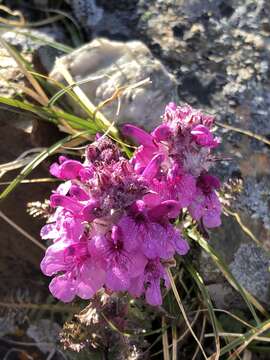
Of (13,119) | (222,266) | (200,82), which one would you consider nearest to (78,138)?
(13,119)

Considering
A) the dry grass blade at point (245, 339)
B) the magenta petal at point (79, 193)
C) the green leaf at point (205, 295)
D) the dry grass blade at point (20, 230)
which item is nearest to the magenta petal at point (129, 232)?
the magenta petal at point (79, 193)

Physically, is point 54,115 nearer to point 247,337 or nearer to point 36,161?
point 36,161

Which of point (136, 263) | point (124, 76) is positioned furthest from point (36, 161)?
point (136, 263)

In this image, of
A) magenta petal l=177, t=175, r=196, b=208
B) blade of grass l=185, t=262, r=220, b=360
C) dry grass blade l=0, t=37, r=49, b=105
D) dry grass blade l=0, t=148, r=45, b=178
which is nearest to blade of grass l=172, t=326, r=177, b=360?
blade of grass l=185, t=262, r=220, b=360

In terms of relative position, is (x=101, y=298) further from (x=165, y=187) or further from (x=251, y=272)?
(x=251, y=272)

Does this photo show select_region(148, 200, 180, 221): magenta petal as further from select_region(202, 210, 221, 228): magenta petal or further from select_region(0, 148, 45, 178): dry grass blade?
select_region(0, 148, 45, 178): dry grass blade

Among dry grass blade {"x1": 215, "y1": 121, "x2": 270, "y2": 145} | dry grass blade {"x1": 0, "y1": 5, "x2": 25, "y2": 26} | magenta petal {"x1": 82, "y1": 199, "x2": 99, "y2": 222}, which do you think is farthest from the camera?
dry grass blade {"x1": 0, "y1": 5, "x2": 25, "y2": 26}

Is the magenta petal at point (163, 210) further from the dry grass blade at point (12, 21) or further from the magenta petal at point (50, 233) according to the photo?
the dry grass blade at point (12, 21)
